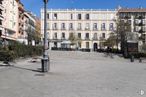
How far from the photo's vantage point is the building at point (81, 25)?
356 ft

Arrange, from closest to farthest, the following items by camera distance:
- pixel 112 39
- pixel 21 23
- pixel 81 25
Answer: pixel 112 39
pixel 21 23
pixel 81 25

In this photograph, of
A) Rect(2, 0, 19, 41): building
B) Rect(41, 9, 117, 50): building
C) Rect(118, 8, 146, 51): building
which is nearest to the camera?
Rect(2, 0, 19, 41): building

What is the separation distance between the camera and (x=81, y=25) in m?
109

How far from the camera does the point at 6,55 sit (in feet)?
89.8

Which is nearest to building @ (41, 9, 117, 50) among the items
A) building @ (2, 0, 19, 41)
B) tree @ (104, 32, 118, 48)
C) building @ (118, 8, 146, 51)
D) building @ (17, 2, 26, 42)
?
building @ (118, 8, 146, 51)

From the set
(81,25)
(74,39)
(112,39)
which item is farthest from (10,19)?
(81,25)

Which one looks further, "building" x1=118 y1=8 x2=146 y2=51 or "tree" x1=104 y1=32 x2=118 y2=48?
"building" x1=118 y1=8 x2=146 y2=51

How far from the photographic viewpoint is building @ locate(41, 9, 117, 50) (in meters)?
109

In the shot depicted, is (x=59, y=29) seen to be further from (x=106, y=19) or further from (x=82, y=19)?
(x=106, y=19)

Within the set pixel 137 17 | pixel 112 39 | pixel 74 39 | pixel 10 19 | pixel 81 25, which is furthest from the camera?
pixel 81 25

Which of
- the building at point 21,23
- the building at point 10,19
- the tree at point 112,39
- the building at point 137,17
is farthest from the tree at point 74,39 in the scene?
the building at point 10,19

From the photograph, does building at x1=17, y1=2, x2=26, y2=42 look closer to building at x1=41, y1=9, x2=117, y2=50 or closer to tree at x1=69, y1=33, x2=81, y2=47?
building at x1=41, y1=9, x2=117, y2=50

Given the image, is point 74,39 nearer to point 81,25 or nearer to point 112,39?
point 81,25

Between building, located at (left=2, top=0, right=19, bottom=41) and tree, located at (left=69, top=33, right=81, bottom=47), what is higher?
building, located at (left=2, top=0, right=19, bottom=41)
